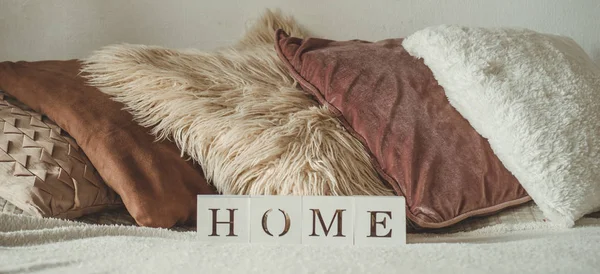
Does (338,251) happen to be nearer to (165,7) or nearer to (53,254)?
(53,254)

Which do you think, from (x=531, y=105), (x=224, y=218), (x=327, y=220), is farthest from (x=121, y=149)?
(x=531, y=105)

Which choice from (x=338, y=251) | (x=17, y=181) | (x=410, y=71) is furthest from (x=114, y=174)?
(x=410, y=71)

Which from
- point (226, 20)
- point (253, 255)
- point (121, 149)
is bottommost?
point (253, 255)

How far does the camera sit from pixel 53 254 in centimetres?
81

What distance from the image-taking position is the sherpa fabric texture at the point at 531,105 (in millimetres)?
994

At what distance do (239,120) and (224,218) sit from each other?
0.26m

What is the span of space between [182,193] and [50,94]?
0.31 metres

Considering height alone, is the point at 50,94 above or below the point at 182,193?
above

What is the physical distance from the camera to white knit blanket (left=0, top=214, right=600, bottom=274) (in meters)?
0.75

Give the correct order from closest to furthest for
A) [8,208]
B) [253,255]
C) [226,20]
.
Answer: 1. [253,255]
2. [8,208]
3. [226,20]

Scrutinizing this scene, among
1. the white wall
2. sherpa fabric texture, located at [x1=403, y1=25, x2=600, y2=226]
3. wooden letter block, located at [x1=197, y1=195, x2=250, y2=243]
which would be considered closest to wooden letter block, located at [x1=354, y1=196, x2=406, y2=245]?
wooden letter block, located at [x1=197, y1=195, x2=250, y2=243]

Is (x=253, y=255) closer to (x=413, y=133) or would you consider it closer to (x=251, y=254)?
(x=251, y=254)

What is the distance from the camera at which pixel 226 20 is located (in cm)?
150

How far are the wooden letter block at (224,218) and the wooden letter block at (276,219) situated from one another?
0.04 ft
